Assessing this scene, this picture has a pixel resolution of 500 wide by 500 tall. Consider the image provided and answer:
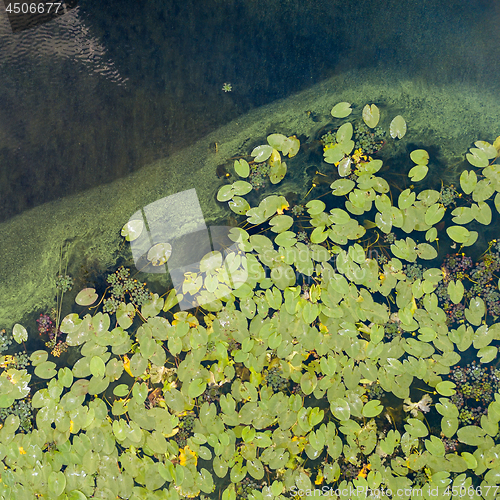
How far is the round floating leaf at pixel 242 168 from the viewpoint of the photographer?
145 cm

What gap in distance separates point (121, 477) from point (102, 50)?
2.12 m

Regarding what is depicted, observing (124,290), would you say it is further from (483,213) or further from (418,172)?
(483,213)

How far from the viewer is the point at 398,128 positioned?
4.77 ft

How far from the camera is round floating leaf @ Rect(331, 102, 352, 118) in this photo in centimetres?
145

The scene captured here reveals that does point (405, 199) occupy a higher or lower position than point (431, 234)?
higher

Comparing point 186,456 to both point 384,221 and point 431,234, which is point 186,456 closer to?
point 384,221

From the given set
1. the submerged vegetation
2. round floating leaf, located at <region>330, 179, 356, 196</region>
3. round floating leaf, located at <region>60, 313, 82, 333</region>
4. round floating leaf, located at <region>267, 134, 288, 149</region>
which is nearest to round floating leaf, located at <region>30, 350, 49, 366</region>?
the submerged vegetation

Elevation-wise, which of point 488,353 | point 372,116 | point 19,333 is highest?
point 372,116

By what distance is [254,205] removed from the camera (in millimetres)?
1472

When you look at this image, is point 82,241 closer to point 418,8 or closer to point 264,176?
point 264,176

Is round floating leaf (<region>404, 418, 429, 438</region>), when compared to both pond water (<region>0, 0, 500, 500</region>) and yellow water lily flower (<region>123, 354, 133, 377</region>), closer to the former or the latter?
pond water (<region>0, 0, 500, 500</region>)

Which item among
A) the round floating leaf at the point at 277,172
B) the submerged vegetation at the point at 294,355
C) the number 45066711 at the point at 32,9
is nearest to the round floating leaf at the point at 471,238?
the submerged vegetation at the point at 294,355

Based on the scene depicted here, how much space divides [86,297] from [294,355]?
1065 mm

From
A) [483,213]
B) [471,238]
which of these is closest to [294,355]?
[471,238]
